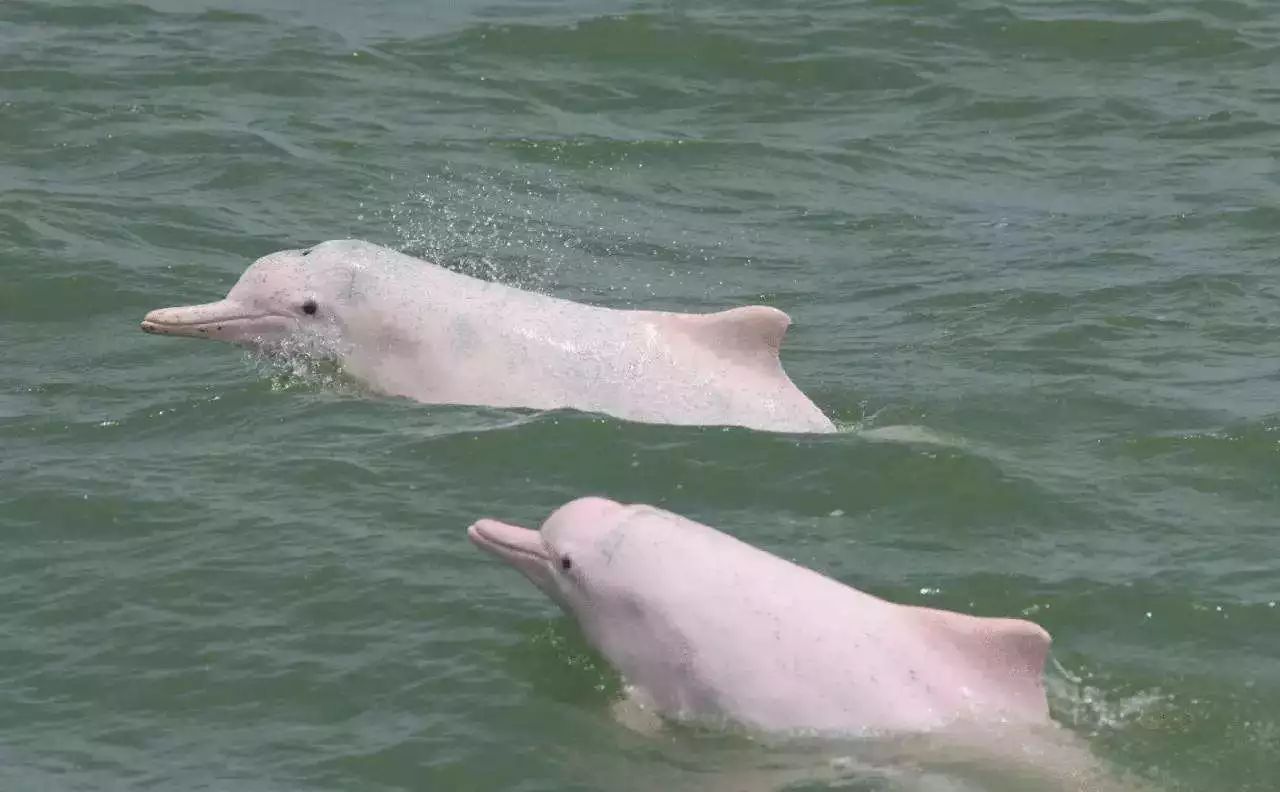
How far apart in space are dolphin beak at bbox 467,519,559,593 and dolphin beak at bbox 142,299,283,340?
182 inches

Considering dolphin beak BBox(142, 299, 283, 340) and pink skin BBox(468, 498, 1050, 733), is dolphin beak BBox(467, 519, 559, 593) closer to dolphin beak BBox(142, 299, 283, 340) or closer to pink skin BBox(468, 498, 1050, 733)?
pink skin BBox(468, 498, 1050, 733)

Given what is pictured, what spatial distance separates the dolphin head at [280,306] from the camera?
15.8 meters

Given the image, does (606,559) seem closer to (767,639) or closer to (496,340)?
(767,639)

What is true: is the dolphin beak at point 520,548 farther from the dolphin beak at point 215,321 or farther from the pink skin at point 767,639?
the dolphin beak at point 215,321

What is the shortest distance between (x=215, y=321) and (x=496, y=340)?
2.07 m

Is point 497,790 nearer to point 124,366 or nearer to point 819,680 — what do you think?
point 819,680

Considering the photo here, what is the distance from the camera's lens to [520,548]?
11.6 metres

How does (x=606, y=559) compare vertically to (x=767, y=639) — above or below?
above

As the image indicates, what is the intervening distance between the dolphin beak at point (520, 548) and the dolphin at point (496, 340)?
3.08 meters

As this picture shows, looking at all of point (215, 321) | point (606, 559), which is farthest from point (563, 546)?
point (215, 321)

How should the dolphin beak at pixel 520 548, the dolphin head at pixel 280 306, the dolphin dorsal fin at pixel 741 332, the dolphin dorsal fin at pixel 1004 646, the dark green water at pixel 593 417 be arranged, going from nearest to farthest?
the dolphin dorsal fin at pixel 1004 646 → the dark green water at pixel 593 417 → the dolphin beak at pixel 520 548 → the dolphin dorsal fin at pixel 741 332 → the dolphin head at pixel 280 306

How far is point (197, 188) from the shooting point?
2106cm

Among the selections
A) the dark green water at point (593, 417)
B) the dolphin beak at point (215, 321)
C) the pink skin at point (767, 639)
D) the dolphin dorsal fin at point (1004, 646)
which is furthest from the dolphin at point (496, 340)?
the dolphin dorsal fin at point (1004, 646)

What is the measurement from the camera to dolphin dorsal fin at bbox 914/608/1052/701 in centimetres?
1042
